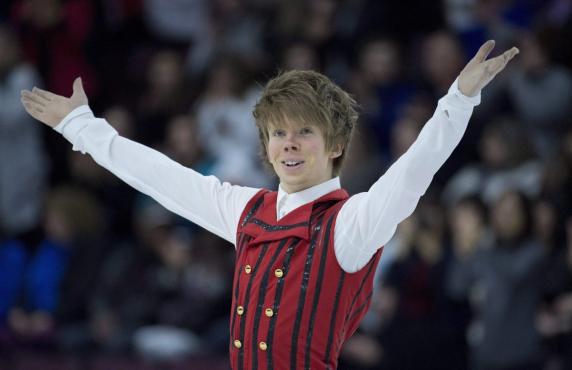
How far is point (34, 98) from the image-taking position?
14.2 feet

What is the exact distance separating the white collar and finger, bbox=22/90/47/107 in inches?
39.2

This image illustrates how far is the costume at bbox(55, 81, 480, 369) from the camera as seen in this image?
3.62 meters

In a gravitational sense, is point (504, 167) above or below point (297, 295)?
above

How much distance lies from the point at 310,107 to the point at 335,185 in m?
0.31

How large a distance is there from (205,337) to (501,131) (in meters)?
2.51

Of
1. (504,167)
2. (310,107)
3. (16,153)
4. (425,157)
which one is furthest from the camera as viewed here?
(16,153)

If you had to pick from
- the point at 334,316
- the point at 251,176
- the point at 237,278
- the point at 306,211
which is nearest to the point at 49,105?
the point at 237,278

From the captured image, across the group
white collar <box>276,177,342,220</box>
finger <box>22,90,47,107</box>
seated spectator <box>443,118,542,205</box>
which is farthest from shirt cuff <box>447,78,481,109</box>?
seated spectator <box>443,118,542,205</box>

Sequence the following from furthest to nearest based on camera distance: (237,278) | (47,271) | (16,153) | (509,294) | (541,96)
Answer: (16,153), (47,271), (541,96), (509,294), (237,278)

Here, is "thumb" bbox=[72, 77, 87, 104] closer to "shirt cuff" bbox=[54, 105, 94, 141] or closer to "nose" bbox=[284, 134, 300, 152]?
"shirt cuff" bbox=[54, 105, 94, 141]

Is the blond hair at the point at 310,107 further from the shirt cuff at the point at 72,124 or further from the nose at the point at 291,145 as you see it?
the shirt cuff at the point at 72,124

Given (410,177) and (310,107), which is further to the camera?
(310,107)

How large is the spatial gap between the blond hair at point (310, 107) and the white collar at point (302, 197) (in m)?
0.11

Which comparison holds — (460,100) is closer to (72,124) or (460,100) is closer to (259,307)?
(259,307)
